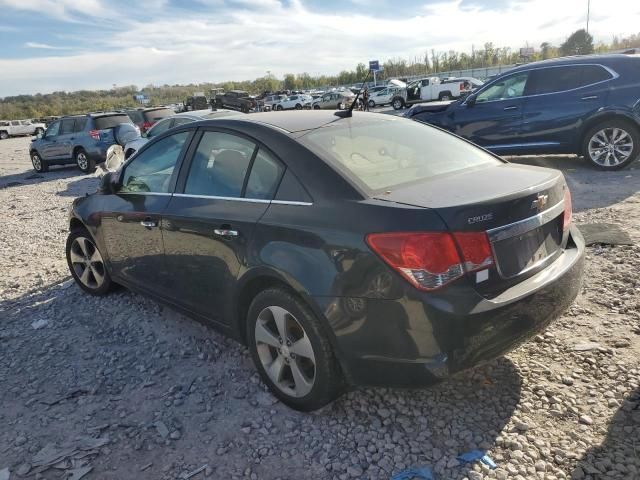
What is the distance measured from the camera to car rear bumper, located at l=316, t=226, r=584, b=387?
7.20 feet

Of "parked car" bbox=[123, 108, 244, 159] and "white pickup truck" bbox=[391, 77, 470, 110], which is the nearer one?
"parked car" bbox=[123, 108, 244, 159]

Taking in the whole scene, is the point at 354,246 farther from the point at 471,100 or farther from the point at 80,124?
the point at 80,124

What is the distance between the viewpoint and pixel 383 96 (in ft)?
128

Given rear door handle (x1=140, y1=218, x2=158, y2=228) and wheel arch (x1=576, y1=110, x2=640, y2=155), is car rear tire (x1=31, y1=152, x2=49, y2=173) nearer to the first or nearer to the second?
rear door handle (x1=140, y1=218, x2=158, y2=228)

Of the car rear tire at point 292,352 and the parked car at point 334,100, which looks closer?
the car rear tire at point 292,352

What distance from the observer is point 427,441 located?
8.28 ft

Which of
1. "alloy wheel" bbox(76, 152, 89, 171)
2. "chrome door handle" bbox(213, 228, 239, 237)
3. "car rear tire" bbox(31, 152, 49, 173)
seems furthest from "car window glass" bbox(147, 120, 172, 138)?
"chrome door handle" bbox(213, 228, 239, 237)

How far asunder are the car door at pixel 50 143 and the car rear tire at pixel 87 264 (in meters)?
12.2

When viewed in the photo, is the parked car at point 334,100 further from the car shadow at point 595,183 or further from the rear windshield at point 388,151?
the rear windshield at point 388,151

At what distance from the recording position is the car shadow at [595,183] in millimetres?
6547

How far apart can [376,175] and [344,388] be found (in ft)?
3.78

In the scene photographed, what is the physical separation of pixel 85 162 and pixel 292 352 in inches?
549

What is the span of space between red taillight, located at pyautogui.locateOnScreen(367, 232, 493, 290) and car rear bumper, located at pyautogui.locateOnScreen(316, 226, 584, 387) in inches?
3.1

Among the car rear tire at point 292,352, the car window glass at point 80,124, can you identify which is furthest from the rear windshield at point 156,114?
the car rear tire at point 292,352
